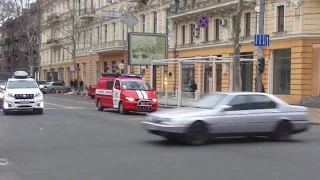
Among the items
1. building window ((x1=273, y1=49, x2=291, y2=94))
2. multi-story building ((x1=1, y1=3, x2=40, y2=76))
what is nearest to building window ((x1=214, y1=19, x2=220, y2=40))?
building window ((x1=273, y1=49, x2=291, y2=94))

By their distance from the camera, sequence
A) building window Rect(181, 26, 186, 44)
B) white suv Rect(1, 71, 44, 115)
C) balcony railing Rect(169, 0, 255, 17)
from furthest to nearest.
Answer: building window Rect(181, 26, 186, 44), balcony railing Rect(169, 0, 255, 17), white suv Rect(1, 71, 44, 115)

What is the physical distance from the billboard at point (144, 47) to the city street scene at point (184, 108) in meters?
0.09

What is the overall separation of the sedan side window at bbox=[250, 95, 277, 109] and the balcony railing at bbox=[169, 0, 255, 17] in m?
24.2

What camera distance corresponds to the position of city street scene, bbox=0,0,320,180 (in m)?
11.1

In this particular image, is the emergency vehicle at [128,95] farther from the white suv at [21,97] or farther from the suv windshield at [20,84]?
the suv windshield at [20,84]

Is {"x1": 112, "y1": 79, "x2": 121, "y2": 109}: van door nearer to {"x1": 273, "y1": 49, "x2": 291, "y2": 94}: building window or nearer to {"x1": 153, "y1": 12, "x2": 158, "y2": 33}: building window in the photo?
{"x1": 273, "y1": 49, "x2": 291, "y2": 94}: building window

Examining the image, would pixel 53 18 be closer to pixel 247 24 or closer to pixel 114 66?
pixel 114 66

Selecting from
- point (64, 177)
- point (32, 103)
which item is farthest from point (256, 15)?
point (64, 177)

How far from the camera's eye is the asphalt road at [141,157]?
32.7 feet

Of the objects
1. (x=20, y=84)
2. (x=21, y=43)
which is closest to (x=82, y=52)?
(x=21, y=43)

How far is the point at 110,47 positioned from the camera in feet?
195

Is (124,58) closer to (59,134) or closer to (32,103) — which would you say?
(32,103)

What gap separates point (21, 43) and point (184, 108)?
92405 mm

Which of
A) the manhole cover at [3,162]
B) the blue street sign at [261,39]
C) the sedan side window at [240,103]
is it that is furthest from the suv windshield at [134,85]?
the manhole cover at [3,162]
